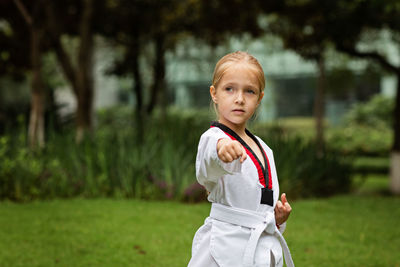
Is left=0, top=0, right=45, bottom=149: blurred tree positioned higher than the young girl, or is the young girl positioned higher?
left=0, top=0, right=45, bottom=149: blurred tree

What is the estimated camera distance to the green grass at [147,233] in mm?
4262

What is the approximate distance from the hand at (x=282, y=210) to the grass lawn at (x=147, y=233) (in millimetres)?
2145

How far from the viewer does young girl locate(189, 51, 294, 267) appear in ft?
6.51

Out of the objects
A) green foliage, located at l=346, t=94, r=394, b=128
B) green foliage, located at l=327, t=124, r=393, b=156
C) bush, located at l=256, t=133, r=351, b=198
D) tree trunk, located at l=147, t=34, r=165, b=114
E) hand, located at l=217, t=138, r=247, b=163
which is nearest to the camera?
hand, located at l=217, t=138, r=247, b=163

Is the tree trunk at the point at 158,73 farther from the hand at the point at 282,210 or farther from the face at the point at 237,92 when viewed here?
the face at the point at 237,92

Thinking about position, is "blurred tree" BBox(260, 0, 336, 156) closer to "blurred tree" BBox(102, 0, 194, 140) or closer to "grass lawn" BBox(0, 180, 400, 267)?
"blurred tree" BBox(102, 0, 194, 140)

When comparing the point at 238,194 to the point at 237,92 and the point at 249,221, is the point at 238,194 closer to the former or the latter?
the point at 249,221

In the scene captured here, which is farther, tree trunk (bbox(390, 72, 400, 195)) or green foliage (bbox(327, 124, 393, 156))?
green foliage (bbox(327, 124, 393, 156))

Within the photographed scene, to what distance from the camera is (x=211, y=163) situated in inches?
70.8

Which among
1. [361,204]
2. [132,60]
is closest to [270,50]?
[132,60]

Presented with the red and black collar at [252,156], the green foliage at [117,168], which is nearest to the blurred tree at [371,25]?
the green foliage at [117,168]

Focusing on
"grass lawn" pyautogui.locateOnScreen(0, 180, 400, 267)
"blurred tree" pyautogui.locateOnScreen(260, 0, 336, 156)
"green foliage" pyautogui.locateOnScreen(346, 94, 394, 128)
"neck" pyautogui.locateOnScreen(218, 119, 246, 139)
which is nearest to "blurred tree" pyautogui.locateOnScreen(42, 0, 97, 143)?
"grass lawn" pyautogui.locateOnScreen(0, 180, 400, 267)

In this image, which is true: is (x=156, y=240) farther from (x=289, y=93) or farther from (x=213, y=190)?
(x=289, y=93)

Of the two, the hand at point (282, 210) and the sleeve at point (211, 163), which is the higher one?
the sleeve at point (211, 163)
